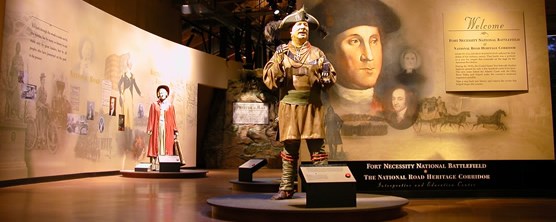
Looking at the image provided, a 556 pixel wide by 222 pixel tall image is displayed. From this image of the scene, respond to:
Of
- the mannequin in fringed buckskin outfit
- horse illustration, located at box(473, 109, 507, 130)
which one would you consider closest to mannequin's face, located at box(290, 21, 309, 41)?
the mannequin in fringed buckskin outfit

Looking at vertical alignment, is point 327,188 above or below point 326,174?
below

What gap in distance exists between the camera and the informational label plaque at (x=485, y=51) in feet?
22.1

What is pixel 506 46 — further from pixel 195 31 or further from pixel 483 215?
pixel 195 31

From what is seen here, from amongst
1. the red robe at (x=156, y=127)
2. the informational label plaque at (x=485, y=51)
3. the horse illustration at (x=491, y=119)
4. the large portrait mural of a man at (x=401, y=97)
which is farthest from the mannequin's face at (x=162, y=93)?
the horse illustration at (x=491, y=119)

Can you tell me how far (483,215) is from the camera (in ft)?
15.7

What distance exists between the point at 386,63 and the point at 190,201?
3076 mm

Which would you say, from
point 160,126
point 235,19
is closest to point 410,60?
point 160,126

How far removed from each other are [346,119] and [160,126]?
250 inches

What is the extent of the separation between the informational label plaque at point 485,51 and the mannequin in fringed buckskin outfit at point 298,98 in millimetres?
2503

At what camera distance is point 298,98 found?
196 inches

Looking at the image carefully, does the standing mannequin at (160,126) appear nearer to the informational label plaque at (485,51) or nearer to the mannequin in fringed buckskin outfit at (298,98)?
the informational label plaque at (485,51)

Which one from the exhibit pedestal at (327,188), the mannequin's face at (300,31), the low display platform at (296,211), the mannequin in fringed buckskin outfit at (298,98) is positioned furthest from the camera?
the mannequin's face at (300,31)

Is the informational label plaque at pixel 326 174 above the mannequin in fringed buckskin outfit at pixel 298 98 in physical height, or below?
below

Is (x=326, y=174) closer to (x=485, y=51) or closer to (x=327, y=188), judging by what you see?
(x=327, y=188)
